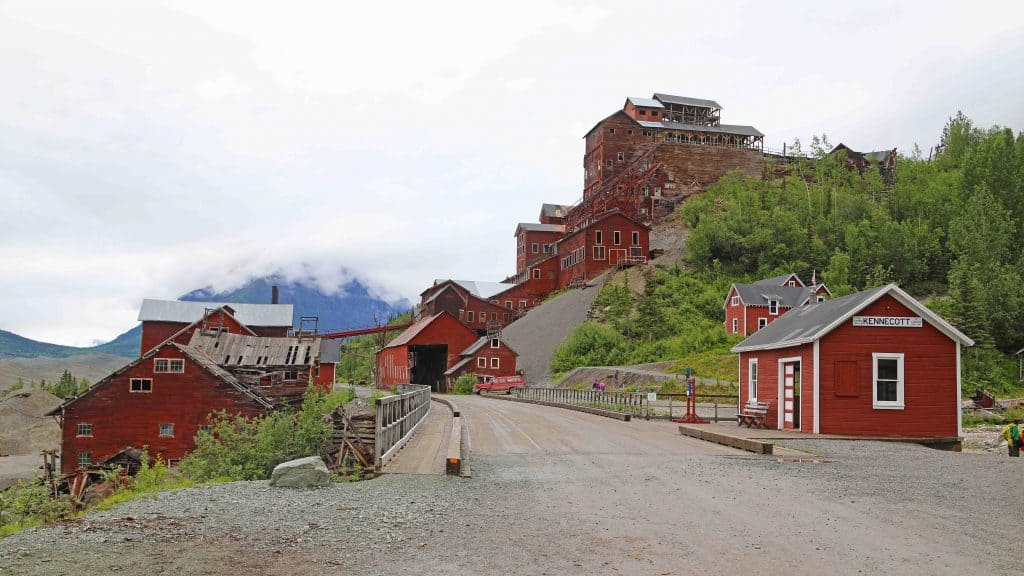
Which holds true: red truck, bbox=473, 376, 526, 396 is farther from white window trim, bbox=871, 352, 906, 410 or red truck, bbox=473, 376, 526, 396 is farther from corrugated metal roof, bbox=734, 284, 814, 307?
white window trim, bbox=871, 352, 906, 410

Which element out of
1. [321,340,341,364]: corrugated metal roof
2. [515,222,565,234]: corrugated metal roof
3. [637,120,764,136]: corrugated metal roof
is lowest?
[321,340,341,364]: corrugated metal roof

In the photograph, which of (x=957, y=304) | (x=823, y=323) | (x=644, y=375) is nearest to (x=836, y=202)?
(x=957, y=304)

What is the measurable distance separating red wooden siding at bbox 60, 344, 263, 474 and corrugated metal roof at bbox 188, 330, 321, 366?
17.3ft

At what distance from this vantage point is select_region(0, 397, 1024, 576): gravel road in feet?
24.6

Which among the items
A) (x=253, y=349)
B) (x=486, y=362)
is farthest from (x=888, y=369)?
(x=486, y=362)

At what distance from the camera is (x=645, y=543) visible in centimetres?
841

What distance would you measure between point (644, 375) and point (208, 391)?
94.7 feet

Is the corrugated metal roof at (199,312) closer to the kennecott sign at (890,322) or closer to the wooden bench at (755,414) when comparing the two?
the wooden bench at (755,414)

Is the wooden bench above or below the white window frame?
below

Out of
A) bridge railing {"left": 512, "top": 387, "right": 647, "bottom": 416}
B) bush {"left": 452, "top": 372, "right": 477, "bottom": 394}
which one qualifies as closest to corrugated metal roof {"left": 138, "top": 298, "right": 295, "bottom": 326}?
bush {"left": 452, "top": 372, "right": 477, "bottom": 394}

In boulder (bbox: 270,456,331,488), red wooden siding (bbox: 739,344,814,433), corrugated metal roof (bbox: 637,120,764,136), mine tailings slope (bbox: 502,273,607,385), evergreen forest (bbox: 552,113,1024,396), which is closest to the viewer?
boulder (bbox: 270,456,331,488)

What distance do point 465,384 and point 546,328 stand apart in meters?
15.8

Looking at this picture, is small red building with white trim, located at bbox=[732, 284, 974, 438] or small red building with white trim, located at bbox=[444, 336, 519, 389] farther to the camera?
small red building with white trim, located at bbox=[444, 336, 519, 389]

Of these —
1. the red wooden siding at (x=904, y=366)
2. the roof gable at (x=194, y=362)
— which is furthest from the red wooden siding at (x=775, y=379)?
the roof gable at (x=194, y=362)
